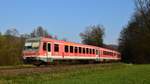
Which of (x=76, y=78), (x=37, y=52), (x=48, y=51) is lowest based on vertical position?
(x=76, y=78)

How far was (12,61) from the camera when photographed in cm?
5559

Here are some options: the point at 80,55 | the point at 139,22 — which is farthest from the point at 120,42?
→ the point at 80,55

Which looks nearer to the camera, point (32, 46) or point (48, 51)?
point (48, 51)

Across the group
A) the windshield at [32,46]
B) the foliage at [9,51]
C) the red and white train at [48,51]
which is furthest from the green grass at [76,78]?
the foliage at [9,51]

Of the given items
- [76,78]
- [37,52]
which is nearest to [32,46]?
[37,52]

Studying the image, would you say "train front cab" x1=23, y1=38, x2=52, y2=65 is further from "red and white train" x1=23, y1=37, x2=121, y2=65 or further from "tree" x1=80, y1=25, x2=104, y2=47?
"tree" x1=80, y1=25, x2=104, y2=47

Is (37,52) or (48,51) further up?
(48,51)

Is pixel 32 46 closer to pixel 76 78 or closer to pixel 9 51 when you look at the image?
pixel 76 78

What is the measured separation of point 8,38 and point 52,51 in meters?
26.8

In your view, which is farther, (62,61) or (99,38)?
(99,38)

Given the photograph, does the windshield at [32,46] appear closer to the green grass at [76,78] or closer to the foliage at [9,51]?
the green grass at [76,78]

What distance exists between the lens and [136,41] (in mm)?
79875

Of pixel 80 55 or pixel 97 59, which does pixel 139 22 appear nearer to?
pixel 97 59

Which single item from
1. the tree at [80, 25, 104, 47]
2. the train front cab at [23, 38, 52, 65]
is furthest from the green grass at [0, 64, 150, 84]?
the tree at [80, 25, 104, 47]
